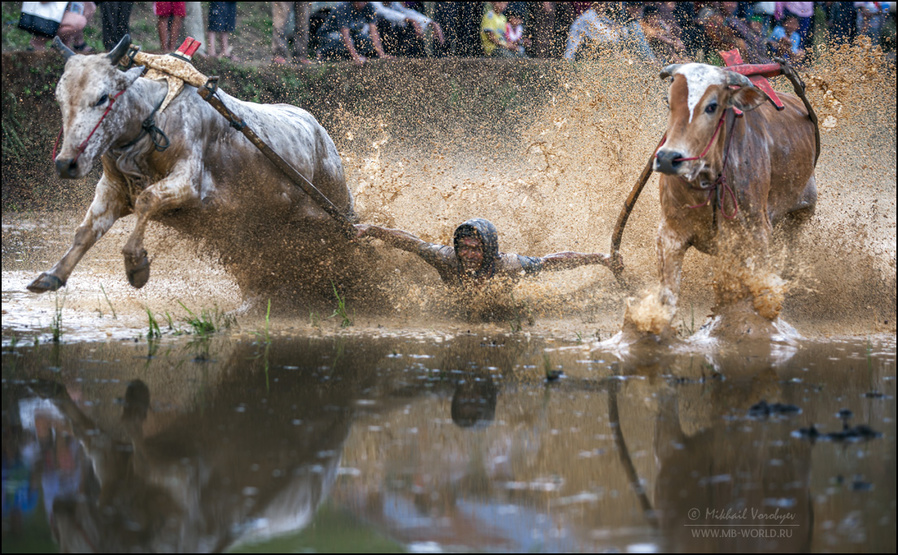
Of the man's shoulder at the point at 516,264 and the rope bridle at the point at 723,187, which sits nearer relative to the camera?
the rope bridle at the point at 723,187

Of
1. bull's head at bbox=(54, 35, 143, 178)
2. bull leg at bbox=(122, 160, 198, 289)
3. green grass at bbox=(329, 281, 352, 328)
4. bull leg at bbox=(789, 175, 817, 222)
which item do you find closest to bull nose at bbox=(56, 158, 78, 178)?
bull's head at bbox=(54, 35, 143, 178)

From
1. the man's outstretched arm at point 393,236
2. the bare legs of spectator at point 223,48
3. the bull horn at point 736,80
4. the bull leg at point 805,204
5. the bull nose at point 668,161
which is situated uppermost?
the bare legs of spectator at point 223,48

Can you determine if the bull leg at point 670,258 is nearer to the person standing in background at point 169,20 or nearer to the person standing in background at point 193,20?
the person standing in background at point 169,20

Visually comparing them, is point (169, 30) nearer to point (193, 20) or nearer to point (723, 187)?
point (193, 20)

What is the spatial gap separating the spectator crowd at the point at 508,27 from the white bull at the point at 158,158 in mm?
5303

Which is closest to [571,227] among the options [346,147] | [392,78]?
[346,147]

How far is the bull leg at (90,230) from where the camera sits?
219 inches

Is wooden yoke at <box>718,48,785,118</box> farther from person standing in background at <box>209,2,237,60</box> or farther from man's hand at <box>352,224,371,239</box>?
person standing in background at <box>209,2,237,60</box>

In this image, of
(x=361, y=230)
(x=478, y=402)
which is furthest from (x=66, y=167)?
(x=478, y=402)

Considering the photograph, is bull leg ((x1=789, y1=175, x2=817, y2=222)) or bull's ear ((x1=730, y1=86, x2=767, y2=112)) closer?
bull's ear ((x1=730, y1=86, x2=767, y2=112))

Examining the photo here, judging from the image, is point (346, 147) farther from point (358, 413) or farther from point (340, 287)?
point (358, 413)

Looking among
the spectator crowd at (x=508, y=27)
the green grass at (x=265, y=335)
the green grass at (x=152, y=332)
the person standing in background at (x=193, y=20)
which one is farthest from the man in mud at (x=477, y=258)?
the person standing in background at (x=193, y=20)

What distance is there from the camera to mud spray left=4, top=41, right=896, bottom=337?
668cm

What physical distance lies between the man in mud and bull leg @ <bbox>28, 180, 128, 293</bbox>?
1776 millimetres
